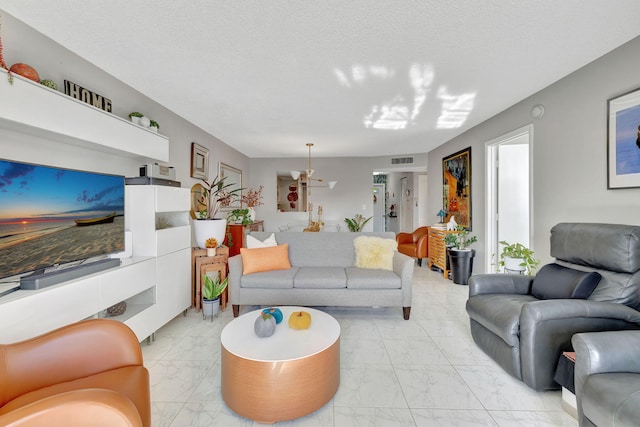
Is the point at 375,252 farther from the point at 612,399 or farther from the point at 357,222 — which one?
the point at 357,222

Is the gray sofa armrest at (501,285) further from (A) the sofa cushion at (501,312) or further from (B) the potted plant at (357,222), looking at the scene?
(B) the potted plant at (357,222)

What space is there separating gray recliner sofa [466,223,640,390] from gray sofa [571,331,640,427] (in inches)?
14.8

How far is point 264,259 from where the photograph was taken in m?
3.08

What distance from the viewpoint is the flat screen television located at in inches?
59.1

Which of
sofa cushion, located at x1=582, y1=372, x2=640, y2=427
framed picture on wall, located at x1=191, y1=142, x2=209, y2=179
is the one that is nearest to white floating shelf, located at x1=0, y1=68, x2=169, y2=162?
framed picture on wall, located at x1=191, y1=142, x2=209, y2=179

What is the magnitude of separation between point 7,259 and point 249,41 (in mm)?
1964

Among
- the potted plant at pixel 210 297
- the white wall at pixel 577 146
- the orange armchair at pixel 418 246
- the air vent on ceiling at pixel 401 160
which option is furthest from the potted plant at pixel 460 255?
the potted plant at pixel 210 297

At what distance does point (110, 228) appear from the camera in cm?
218

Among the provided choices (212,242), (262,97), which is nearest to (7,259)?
(212,242)

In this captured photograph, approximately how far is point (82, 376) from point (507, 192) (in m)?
4.76

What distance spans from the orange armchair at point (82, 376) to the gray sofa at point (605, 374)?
179 centimetres

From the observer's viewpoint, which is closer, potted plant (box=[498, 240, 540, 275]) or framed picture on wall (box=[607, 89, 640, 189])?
framed picture on wall (box=[607, 89, 640, 189])

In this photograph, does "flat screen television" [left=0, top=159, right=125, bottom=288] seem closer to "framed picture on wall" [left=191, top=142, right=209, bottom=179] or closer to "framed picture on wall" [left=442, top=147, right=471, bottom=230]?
"framed picture on wall" [left=191, top=142, right=209, bottom=179]

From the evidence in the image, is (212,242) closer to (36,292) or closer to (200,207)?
(200,207)
